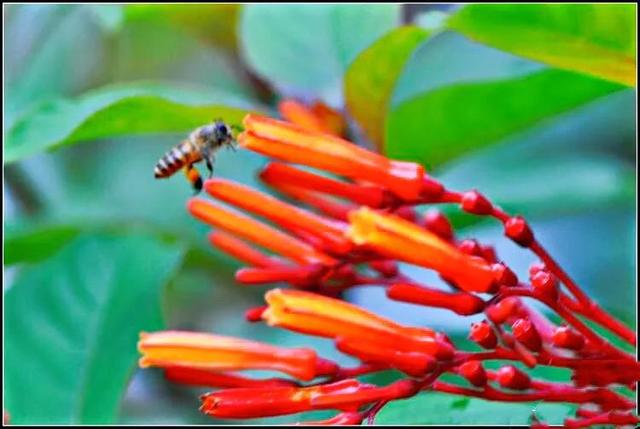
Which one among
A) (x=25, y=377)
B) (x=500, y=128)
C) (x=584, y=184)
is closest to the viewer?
(x=25, y=377)

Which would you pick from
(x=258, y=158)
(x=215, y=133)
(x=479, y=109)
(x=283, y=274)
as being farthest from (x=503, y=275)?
(x=258, y=158)

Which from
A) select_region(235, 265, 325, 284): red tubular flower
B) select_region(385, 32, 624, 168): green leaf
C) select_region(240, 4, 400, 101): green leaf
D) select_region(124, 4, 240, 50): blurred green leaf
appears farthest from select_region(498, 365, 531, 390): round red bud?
select_region(124, 4, 240, 50): blurred green leaf

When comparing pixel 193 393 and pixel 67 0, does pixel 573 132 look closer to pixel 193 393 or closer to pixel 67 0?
pixel 193 393

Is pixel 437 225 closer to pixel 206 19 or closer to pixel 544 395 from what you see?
pixel 544 395

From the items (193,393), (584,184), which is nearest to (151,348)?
(193,393)

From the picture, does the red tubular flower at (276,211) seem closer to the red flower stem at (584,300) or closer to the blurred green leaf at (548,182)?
the red flower stem at (584,300)

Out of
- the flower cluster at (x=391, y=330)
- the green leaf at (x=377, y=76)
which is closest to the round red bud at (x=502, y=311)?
the flower cluster at (x=391, y=330)

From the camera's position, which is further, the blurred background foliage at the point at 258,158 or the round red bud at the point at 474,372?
the blurred background foliage at the point at 258,158
